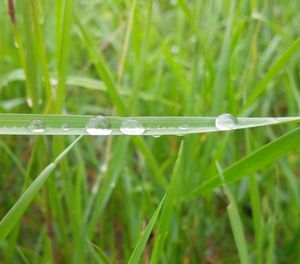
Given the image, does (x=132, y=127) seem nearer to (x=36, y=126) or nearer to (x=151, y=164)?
(x=36, y=126)

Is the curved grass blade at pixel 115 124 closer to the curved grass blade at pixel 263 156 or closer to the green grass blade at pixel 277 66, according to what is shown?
the curved grass blade at pixel 263 156

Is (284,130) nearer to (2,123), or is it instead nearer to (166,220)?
(166,220)

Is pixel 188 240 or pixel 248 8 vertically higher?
pixel 248 8

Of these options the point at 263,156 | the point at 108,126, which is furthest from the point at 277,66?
the point at 108,126

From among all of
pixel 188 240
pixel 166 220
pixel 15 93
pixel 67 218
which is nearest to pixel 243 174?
pixel 166 220

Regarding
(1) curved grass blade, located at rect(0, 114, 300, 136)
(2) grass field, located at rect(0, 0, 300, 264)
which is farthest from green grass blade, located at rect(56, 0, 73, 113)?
(1) curved grass blade, located at rect(0, 114, 300, 136)

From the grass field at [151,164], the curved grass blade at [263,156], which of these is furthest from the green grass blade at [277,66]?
the curved grass blade at [263,156]

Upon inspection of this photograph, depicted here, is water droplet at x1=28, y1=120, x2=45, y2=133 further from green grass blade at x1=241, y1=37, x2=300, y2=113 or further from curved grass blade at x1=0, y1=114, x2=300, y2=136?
green grass blade at x1=241, y1=37, x2=300, y2=113
